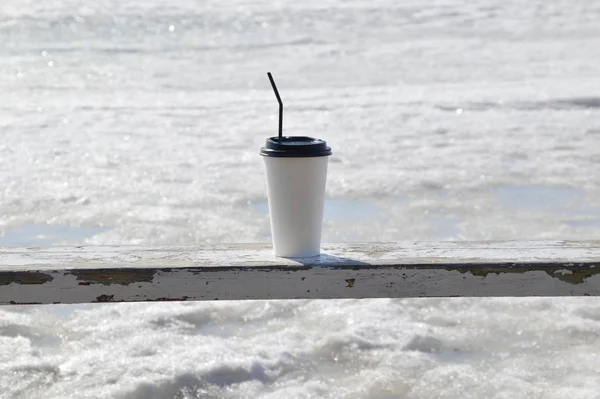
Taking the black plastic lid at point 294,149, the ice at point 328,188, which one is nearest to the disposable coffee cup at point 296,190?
the black plastic lid at point 294,149

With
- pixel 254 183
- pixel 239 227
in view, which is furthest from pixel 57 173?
pixel 239 227

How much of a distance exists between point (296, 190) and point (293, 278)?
0.15m

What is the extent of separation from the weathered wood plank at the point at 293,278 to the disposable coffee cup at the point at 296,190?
0.05 metres

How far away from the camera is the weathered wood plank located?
1.41 meters

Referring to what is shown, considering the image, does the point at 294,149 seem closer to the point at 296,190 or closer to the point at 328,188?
the point at 296,190

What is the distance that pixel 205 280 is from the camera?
1.42 metres

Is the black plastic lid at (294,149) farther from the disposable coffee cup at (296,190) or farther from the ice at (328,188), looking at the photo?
the ice at (328,188)

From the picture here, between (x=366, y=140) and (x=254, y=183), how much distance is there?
144 cm

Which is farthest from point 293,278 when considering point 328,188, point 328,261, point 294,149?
point 328,188

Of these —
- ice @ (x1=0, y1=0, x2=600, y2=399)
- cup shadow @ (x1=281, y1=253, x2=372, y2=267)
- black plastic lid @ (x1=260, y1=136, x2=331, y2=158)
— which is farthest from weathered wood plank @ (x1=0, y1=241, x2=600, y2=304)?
ice @ (x1=0, y1=0, x2=600, y2=399)

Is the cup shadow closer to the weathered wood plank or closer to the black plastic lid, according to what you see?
the weathered wood plank

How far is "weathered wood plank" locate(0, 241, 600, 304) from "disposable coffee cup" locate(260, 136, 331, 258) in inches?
1.8

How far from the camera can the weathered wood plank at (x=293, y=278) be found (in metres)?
1.41

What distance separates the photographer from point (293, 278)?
143cm
